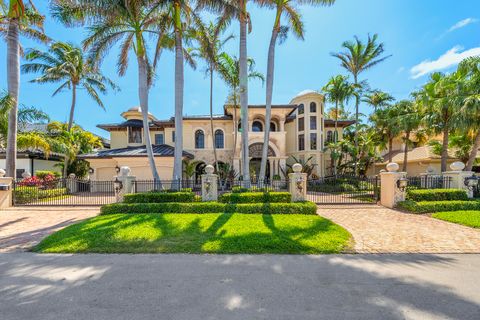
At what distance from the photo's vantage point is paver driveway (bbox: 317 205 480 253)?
5.59 meters

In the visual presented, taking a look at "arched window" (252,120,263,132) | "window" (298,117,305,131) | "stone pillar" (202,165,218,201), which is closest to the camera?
"stone pillar" (202,165,218,201)

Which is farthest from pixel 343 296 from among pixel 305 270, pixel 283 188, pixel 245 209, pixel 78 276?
pixel 283 188

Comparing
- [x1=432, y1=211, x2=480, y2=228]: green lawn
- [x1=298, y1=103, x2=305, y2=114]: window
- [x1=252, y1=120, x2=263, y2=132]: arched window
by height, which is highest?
[x1=298, y1=103, x2=305, y2=114]: window

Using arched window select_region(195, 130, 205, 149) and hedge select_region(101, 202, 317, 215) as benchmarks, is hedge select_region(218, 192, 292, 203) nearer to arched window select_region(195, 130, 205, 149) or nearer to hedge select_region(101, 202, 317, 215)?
hedge select_region(101, 202, 317, 215)

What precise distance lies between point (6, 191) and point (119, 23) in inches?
428

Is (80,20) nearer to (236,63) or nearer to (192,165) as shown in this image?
(236,63)

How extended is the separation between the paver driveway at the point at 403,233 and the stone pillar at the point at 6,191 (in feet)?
53.9

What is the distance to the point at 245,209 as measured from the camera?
9055 millimetres

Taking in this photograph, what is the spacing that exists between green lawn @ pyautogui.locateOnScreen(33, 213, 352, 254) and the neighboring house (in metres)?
11.8

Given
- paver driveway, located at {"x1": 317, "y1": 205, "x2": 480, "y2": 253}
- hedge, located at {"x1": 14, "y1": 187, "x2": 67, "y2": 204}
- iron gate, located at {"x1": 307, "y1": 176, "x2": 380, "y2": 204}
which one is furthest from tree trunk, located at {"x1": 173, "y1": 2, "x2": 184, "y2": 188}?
hedge, located at {"x1": 14, "y1": 187, "x2": 67, "y2": 204}

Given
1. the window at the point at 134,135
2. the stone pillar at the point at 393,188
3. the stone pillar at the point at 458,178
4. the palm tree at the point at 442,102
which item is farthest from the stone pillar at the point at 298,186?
the window at the point at 134,135

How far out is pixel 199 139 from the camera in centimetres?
2212

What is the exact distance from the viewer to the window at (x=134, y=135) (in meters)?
22.4

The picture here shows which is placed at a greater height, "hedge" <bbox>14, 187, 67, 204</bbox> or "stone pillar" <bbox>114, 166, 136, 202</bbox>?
"stone pillar" <bbox>114, 166, 136, 202</bbox>
